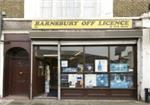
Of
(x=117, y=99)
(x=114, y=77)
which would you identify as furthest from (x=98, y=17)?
(x=117, y=99)

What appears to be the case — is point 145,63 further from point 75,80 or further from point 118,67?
point 75,80

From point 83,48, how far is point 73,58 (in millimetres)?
761

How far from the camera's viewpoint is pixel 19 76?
19125mm

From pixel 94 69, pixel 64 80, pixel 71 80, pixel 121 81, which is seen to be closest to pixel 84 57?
pixel 94 69

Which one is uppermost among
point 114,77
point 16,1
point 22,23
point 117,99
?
point 16,1

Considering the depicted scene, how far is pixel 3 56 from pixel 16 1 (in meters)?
2.98

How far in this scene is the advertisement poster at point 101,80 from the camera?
18.6 metres

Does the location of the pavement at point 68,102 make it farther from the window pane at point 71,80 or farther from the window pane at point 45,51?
the window pane at point 45,51

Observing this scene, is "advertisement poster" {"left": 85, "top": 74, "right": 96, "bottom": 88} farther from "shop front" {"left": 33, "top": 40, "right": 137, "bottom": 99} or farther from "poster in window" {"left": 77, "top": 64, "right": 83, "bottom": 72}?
"poster in window" {"left": 77, "top": 64, "right": 83, "bottom": 72}

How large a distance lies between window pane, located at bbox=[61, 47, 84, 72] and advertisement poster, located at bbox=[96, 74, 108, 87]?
3.26 feet

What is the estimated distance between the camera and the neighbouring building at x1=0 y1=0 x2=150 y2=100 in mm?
18172

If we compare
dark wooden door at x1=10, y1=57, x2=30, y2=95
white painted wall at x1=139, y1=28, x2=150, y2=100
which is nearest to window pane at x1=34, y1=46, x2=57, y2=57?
Answer: dark wooden door at x1=10, y1=57, x2=30, y2=95

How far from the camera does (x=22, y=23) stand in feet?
61.0

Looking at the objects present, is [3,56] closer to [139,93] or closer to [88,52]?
[88,52]
